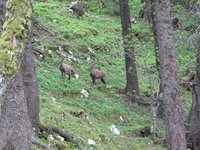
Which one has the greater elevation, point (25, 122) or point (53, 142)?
point (25, 122)

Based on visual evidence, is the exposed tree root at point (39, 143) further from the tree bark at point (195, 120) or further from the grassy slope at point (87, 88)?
the tree bark at point (195, 120)

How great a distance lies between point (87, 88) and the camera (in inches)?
581

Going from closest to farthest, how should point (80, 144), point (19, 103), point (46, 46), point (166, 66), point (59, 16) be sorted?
point (19, 103) → point (166, 66) → point (80, 144) → point (46, 46) → point (59, 16)

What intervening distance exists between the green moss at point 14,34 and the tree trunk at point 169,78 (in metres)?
5.24

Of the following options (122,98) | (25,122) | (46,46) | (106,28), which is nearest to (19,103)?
(25,122)

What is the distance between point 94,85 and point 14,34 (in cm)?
1291

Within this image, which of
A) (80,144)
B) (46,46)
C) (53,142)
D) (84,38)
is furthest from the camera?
(84,38)

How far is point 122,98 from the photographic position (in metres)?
15.4

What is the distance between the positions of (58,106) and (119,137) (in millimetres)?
2211

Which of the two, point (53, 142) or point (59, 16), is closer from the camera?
point (53, 142)

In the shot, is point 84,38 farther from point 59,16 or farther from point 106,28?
point 106,28

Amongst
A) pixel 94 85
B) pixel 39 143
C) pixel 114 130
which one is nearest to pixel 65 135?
pixel 39 143

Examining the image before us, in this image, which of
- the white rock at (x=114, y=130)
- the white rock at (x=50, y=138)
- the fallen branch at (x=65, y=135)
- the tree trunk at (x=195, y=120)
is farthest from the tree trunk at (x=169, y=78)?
the white rock at (x=114, y=130)

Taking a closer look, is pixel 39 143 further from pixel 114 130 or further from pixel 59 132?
pixel 114 130
